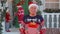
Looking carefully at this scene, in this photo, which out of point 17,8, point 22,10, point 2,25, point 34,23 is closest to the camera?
point 34,23

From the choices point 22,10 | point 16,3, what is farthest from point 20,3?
point 22,10

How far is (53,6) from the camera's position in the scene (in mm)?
10039

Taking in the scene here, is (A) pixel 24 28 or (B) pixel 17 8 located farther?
(B) pixel 17 8

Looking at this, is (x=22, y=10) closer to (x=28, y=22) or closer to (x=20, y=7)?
(x=20, y=7)

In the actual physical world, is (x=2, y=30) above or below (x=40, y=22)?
below

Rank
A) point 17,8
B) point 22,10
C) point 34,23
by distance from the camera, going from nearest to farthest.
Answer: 1. point 34,23
2. point 22,10
3. point 17,8

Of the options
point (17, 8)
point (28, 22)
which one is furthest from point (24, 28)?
point (17, 8)

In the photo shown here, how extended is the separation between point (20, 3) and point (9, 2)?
521 millimetres

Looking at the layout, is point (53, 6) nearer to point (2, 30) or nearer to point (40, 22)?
point (2, 30)

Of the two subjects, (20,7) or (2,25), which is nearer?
(2,25)

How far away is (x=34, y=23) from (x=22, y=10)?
341 cm

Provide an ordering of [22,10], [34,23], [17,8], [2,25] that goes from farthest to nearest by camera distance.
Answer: [17,8]
[22,10]
[2,25]
[34,23]

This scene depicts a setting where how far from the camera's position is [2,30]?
731cm

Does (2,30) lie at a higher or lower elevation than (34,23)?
lower
